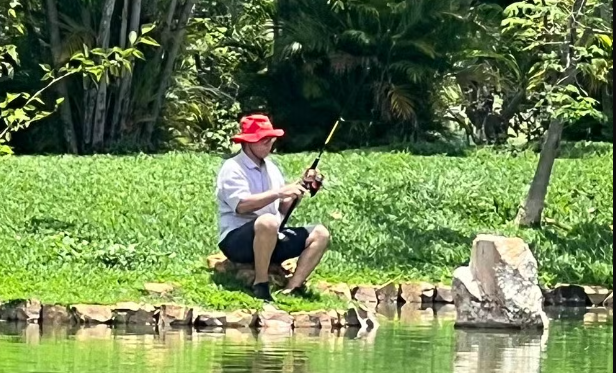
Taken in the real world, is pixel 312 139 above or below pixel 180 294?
above

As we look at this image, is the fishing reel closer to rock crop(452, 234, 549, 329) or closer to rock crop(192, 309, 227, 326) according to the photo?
rock crop(192, 309, 227, 326)

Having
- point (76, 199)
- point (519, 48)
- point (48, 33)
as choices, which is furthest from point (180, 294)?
point (519, 48)

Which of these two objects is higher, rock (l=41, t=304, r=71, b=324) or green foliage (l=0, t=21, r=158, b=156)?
green foliage (l=0, t=21, r=158, b=156)

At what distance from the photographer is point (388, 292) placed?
486 inches

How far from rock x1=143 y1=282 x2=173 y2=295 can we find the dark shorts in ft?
1.57

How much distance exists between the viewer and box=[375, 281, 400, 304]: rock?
1224 centimetres

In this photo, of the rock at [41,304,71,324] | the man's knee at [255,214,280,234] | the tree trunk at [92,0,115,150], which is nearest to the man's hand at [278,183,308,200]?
the man's knee at [255,214,280,234]

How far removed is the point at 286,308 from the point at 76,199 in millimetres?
4743

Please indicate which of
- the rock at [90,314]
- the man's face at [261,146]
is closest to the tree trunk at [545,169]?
the man's face at [261,146]

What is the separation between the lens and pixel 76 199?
14.5 meters

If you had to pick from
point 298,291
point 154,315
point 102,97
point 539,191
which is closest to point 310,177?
point 298,291

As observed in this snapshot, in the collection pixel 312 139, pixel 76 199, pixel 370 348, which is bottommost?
pixel 370 348

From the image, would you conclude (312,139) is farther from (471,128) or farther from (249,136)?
(249,136)

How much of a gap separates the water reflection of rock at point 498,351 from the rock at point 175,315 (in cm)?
184
